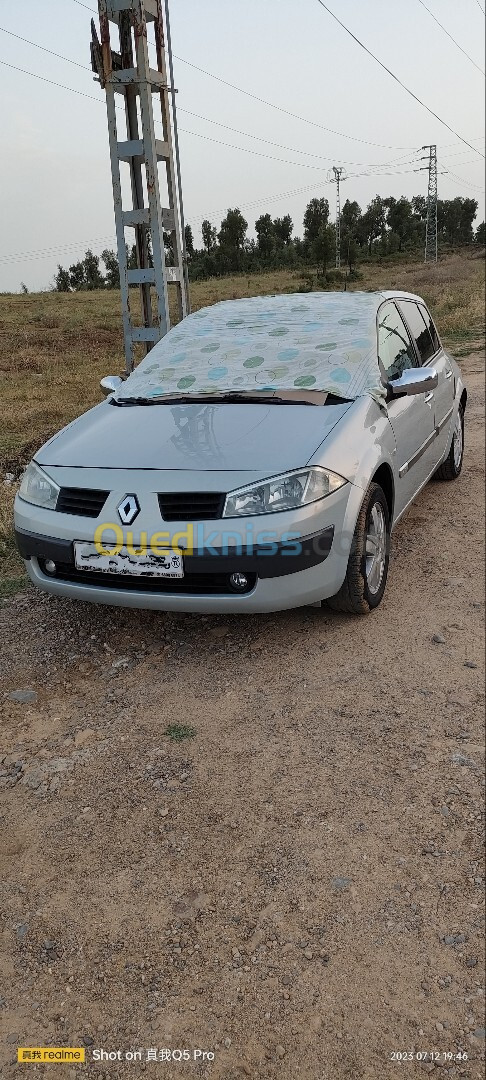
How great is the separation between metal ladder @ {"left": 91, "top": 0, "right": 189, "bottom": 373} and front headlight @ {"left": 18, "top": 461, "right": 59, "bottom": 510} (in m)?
5.25

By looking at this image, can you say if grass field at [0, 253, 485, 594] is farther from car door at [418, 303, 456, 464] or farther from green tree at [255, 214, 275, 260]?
green tree at [255, 214, 275, 260]

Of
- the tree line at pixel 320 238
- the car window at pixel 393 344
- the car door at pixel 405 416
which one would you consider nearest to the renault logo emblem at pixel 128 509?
the car door at pixel 405 416

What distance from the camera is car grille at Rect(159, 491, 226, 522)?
9.90 feet

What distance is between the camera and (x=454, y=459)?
578 cm

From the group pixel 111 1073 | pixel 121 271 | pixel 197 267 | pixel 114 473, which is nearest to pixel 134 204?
pixel 121 271

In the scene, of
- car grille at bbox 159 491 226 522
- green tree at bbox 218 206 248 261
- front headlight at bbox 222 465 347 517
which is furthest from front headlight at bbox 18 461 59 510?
green tree at bbox 218 206 248 261

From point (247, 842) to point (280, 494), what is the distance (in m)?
1.37

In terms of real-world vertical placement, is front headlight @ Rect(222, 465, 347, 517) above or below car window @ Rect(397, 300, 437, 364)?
below

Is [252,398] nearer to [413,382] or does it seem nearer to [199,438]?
[199,438]

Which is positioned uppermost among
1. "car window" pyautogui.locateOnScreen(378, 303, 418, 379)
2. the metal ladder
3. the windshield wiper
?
the metal ladder

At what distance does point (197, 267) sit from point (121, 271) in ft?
205

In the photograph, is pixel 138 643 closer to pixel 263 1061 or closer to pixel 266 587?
pixel 266 587

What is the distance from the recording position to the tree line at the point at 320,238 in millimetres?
60059

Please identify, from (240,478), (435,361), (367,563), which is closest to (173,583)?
(240,478)
